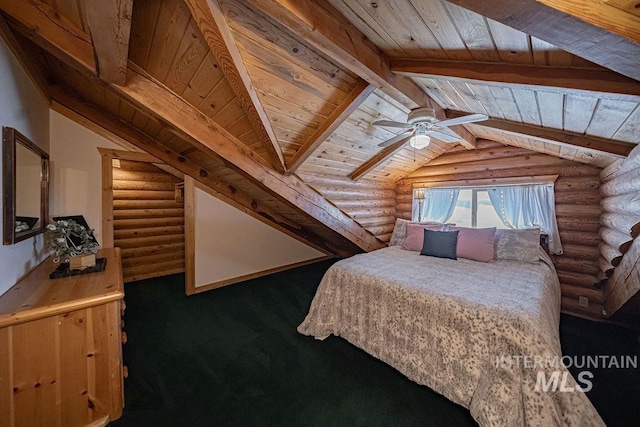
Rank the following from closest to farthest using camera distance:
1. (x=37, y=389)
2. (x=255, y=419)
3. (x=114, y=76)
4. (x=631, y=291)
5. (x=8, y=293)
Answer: (x=37, y=389)
(x=8, y=293)
(x=255, y=419)
(x=114, y=76)
(x=631, y=291)

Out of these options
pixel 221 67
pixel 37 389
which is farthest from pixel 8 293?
pixel 221 67

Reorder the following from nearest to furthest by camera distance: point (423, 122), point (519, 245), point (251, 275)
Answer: point (423, 122) < point (519, 245) < point (251, 275)

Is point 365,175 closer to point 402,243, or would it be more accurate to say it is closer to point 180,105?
point 402,243

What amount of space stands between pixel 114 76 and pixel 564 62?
2.60m

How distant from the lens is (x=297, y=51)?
5.02 feet

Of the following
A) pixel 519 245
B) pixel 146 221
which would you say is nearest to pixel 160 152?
pixel 146 221

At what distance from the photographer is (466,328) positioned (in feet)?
5.15

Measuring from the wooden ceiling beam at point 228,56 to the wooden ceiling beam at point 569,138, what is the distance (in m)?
1.88

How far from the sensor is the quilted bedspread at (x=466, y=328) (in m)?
1.28

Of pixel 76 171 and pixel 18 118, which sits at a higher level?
pixel 18 118

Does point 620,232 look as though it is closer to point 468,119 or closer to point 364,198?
point 468,119

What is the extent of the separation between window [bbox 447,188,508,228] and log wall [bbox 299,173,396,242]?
1061 mm

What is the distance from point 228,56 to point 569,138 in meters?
2.76

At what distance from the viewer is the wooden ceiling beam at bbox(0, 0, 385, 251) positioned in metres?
1.38
